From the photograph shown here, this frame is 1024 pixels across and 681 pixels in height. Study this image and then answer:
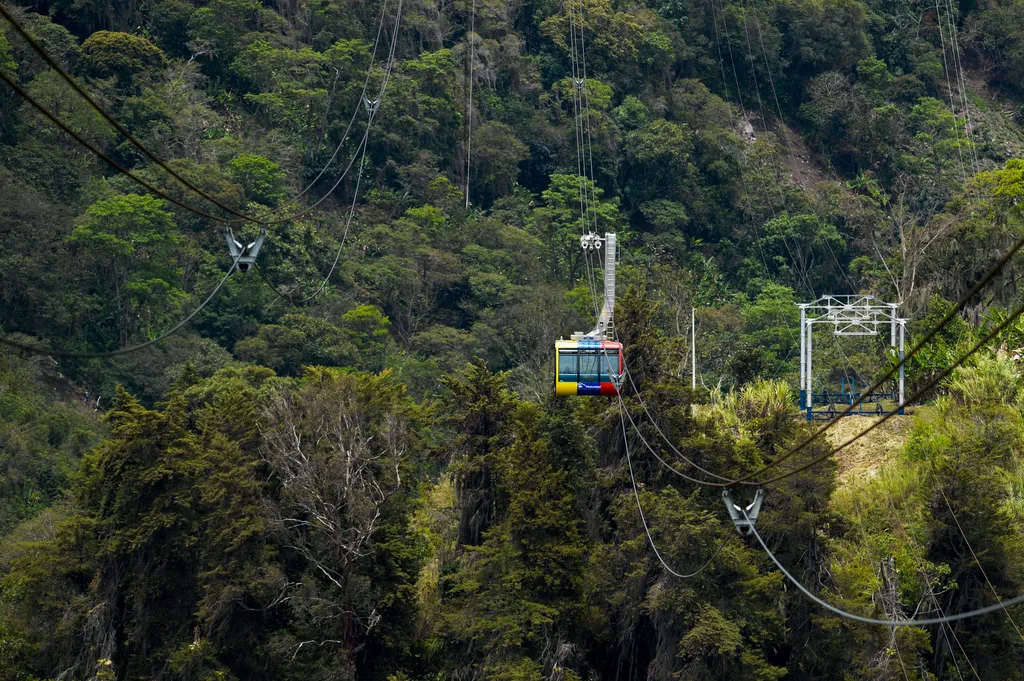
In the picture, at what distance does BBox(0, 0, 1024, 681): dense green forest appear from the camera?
33062 millimetres

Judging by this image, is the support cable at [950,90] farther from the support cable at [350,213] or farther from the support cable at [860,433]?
the support cable at [860,433]

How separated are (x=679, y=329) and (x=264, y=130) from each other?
22.3 metres

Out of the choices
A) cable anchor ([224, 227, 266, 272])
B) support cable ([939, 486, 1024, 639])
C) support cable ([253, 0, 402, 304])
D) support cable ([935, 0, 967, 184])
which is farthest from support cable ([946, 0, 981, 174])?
cable anchor ([224, 227, 266, 272])

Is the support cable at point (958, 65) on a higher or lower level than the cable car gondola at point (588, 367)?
lower

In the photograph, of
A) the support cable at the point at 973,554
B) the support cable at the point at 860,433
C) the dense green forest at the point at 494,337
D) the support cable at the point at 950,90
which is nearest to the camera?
the support cable at the point at 860,433

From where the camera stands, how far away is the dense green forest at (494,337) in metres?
33.1

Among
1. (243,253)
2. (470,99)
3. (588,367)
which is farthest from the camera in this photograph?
(470,99)

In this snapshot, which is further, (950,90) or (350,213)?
(950,90)

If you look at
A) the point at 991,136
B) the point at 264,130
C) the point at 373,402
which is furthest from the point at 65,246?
the point at 991,136

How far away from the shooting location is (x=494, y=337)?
193 feet

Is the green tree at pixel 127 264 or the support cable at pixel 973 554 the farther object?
the green tree at pixel 127 264

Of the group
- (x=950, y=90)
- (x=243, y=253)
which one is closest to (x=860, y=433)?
(x=243, y=253)

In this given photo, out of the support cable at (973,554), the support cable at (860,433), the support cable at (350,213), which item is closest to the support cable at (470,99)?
the support cable at (350,213)

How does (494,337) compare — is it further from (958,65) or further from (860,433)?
(958,65)
